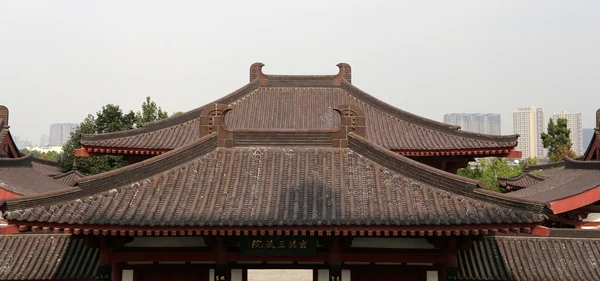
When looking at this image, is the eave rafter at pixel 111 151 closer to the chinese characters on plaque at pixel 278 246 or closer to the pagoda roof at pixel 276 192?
the pagoda roof at pixel 276 192

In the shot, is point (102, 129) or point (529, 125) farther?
point (529, 125)

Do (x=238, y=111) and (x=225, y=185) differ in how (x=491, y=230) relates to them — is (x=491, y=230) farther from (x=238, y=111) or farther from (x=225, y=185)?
(x=238, y=111)

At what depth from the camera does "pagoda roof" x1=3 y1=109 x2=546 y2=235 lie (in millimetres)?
9844

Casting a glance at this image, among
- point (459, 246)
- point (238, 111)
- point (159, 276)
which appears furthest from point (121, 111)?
point (459, 246)

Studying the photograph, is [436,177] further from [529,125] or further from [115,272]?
[529,125]

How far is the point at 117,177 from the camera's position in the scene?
11.1m

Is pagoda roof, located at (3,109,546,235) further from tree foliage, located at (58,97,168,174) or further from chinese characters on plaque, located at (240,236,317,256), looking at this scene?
tree foliage, located at (58,97,168,174)

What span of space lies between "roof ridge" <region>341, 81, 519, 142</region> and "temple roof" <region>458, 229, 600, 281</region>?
3.21m

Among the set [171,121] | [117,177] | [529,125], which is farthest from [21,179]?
[529,125]

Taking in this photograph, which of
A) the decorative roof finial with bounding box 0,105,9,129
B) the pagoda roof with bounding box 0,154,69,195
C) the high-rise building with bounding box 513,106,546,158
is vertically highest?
the high-rise building with bounding box 513,106,546,158

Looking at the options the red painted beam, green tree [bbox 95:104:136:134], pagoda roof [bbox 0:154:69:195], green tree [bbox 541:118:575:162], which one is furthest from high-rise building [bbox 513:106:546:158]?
the red painted beam

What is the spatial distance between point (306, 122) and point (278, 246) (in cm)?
818

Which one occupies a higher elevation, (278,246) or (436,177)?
(436,177)

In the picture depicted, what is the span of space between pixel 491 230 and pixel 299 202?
394cm
